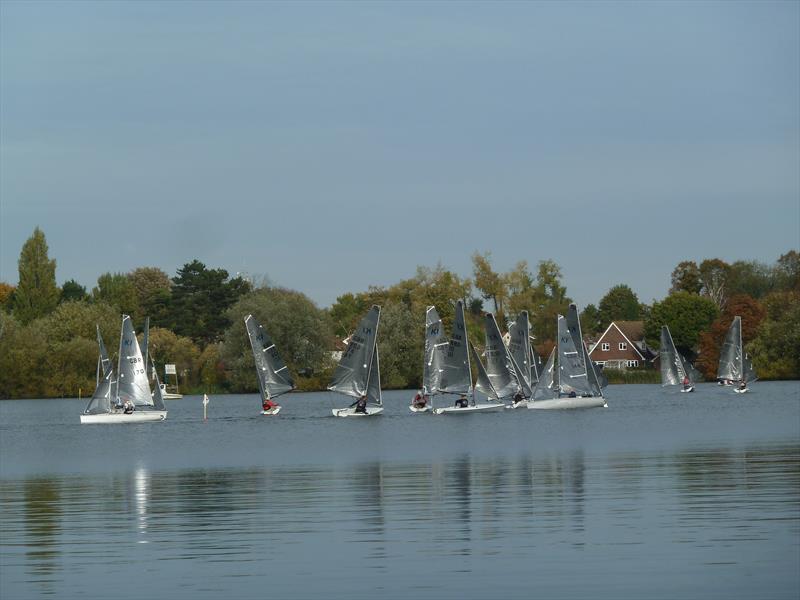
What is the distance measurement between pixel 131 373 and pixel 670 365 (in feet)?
176

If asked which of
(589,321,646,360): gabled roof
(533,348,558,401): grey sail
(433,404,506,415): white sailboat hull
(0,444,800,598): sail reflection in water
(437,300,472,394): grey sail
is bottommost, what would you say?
(0,444,800,598): sail reflection in water

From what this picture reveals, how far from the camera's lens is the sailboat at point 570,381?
258 feet

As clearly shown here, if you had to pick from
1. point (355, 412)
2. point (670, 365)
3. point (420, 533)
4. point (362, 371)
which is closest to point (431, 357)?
point (362, 371)

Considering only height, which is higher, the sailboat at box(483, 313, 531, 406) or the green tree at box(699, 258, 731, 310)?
the green tree at box(699, 258, 731, 310)

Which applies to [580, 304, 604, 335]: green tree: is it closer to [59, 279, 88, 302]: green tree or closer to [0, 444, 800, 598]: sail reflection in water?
[59, 279, 88, 302]: green tree

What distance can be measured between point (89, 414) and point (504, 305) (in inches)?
2849

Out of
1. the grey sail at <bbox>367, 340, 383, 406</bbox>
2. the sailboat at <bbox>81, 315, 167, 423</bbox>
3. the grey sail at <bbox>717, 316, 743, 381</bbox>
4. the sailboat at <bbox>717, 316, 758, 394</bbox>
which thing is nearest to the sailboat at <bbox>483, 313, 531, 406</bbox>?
the grey sail at <bbox>367, 340, 383, 406</bbox>

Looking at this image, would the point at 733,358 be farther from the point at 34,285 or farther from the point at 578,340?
the point at 34,285

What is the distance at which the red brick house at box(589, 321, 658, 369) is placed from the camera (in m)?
167

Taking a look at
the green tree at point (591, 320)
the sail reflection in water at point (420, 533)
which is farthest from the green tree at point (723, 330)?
the sail reflection in water at point (420, 533)

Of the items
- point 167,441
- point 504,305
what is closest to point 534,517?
point 167,441

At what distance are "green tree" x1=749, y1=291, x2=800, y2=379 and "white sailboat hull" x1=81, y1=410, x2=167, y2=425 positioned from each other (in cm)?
7096

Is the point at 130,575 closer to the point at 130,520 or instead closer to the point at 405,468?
the point at 130,520

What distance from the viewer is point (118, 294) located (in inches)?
6083
